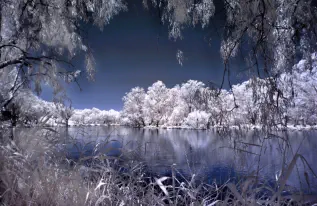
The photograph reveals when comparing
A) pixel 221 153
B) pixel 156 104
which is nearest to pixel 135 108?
pixel 156 104

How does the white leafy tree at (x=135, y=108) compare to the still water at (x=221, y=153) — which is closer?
the still water at (x=221, y=153)

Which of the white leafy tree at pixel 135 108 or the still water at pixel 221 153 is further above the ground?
the white leafy tree at pixel 135 108

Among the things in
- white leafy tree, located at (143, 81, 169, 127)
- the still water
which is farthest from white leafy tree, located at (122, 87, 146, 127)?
the still water

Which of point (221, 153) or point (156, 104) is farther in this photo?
point (156, 104)

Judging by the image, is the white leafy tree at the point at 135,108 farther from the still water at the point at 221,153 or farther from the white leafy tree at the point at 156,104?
the still water at the point at 221,153

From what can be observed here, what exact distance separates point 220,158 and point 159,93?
1115 inches

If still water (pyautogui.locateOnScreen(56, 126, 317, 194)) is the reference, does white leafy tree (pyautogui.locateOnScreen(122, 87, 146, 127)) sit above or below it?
above

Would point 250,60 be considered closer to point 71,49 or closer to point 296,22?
point 296,22

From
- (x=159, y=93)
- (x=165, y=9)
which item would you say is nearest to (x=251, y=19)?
(x=165, y=9)

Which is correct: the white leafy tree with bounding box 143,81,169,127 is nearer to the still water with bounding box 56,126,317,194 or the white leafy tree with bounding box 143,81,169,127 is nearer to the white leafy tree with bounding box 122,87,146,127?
the white leafy tree with bounding box 122,87,146,127

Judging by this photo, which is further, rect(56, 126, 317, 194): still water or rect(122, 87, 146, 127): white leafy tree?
rect(122, 87, 146, 127): white leafy tree

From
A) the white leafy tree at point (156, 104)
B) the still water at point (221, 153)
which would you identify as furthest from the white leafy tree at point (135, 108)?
the still water at point (221, 153)

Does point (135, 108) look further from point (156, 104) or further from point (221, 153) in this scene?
point (221, 153)

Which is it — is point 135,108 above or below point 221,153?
above
